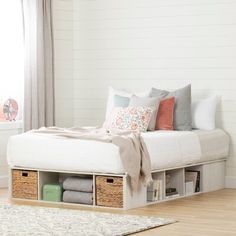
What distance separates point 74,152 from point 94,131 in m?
0.55

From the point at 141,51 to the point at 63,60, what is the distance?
0.90 m

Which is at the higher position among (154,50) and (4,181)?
(154,50)

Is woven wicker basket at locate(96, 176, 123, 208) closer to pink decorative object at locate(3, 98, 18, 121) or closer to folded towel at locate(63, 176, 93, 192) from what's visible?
folded towel at locate(63, 176, 93, 192)

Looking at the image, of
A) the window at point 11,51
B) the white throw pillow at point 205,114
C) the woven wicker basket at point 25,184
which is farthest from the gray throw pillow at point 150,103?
the window at point 11,51

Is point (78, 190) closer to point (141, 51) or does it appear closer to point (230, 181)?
point (230, 181)

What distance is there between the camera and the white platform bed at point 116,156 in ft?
20.6

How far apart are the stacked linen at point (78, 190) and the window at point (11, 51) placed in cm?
163

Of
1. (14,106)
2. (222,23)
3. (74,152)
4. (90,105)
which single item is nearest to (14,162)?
(74,152)

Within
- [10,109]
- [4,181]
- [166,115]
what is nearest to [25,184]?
[4,181]

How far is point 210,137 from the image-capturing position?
287 inches

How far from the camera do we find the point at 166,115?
7332mm

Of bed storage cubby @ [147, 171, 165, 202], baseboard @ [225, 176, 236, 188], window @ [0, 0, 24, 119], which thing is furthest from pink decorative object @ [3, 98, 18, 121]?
baseboard @ [225, 176, 236, 188]

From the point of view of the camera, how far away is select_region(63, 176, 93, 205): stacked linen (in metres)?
6.48

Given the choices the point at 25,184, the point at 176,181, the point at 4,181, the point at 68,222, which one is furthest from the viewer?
the point at 4,181
